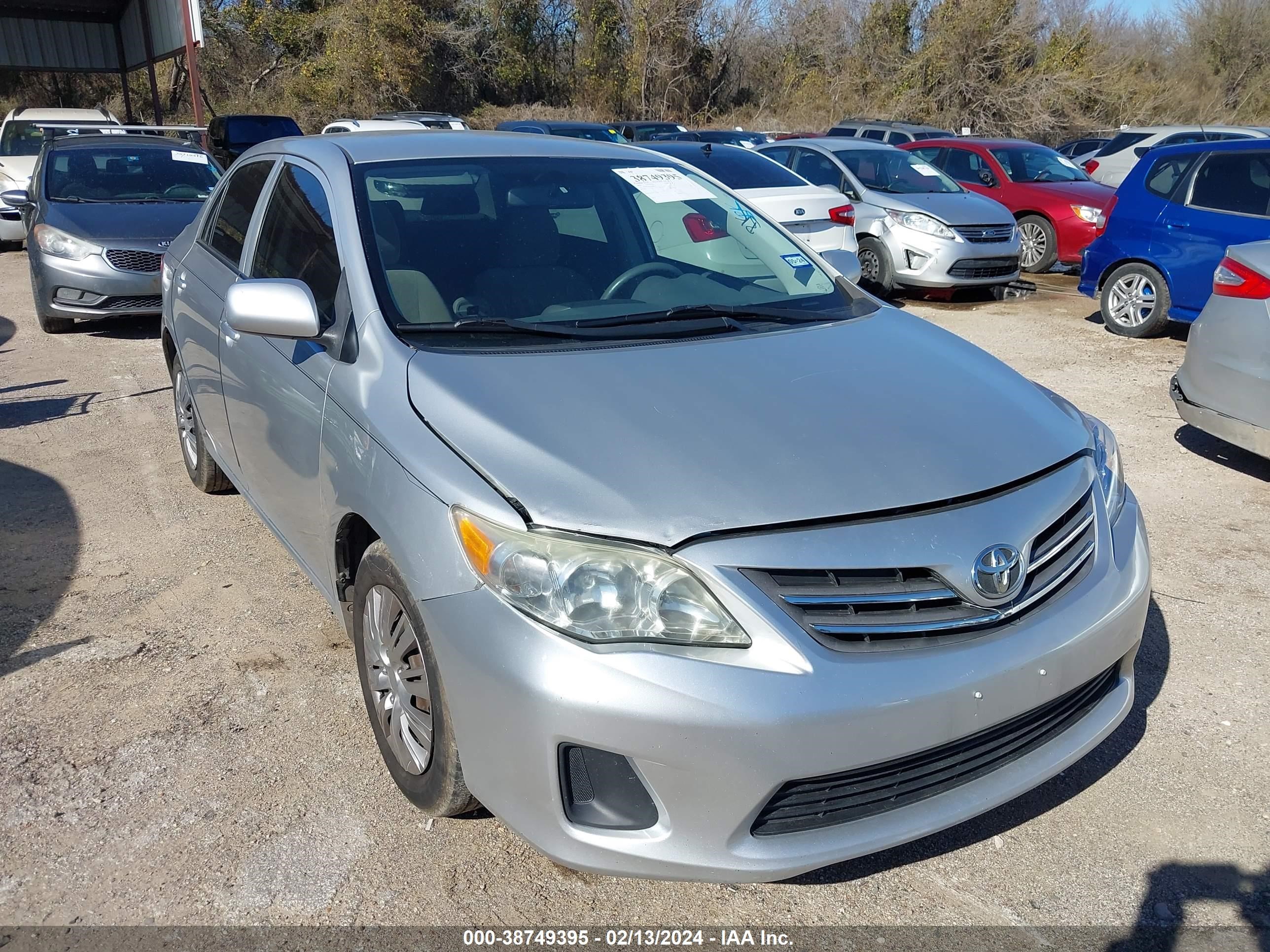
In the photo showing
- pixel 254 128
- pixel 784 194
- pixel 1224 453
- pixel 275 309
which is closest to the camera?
pixel 275 309

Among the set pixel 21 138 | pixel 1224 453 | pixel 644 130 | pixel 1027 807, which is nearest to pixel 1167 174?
pixel 1224 453

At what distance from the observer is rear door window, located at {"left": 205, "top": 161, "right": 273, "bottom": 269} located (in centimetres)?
404

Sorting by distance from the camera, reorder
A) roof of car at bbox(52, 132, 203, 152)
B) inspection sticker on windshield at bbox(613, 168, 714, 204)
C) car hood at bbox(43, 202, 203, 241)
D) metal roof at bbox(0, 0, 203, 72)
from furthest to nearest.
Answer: metal roof at bbox(0, 0, 203, 72), roof of car at bbox(52, 132, 203, 152), car hood at bbox(43, 202, 203, 241), inspection sticker on windshield at bbox(613, 168, 714, 204)

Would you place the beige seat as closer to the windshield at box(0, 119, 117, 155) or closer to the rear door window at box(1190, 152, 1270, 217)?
the rear door window at box(1190, 152, 1270, 217)

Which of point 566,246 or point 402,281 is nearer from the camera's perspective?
point 402,281

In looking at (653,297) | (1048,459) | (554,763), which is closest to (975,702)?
(1048,459)

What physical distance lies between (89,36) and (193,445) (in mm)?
27547

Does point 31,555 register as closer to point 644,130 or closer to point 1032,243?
point 1032,243

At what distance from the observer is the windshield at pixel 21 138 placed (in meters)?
14.8

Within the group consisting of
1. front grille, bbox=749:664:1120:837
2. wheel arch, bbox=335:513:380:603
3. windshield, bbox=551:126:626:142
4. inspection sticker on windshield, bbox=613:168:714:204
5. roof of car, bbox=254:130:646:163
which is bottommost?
front grille, bbox=749:664:1120:837

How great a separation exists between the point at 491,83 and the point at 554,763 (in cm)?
3746

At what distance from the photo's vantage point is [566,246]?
3436mm

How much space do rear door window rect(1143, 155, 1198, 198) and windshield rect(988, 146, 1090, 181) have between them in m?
4.15

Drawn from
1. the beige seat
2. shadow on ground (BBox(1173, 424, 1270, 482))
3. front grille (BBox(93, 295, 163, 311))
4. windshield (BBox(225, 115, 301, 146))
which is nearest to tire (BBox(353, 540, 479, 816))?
the beige seat
